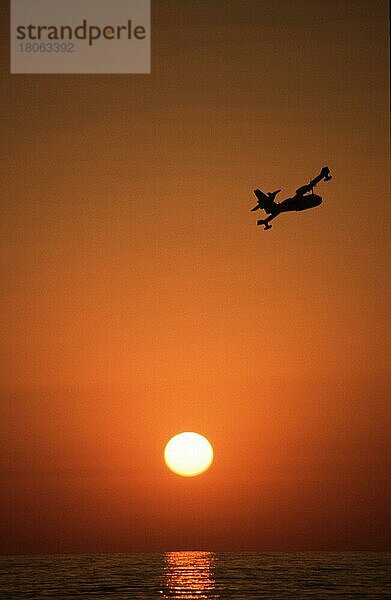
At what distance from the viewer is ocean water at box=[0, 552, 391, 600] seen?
7756cm

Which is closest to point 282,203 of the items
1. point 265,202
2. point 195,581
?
point 265,202

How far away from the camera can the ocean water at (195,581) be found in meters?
77.6

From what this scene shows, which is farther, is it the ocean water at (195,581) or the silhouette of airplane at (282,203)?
the ocean water at (195,581)

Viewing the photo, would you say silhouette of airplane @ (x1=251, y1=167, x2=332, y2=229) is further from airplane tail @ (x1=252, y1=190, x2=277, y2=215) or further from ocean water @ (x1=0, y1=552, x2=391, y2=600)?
ocean water @ (x1=0, y1=552, x2=391, y2=600)

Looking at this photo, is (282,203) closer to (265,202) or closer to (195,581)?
(265,202)

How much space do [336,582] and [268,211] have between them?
6429cm

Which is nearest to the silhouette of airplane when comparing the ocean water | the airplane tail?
the airplane tail

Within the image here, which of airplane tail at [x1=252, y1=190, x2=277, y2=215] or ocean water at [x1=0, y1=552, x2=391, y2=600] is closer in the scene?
airplane tail at [x1=252, y1=190, x2=277, y2=215]

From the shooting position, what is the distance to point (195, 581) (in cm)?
9481

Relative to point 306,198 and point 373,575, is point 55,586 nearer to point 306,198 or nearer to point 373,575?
point 373,575

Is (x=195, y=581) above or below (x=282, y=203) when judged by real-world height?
below

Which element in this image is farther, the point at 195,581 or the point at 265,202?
the point at 195,581

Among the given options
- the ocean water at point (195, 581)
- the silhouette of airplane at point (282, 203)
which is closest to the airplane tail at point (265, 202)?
the silhouette of airplane at point (282, 203)

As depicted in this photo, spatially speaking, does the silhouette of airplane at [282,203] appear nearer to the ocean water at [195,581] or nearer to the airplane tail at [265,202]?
the airplane tail at [265,202]
